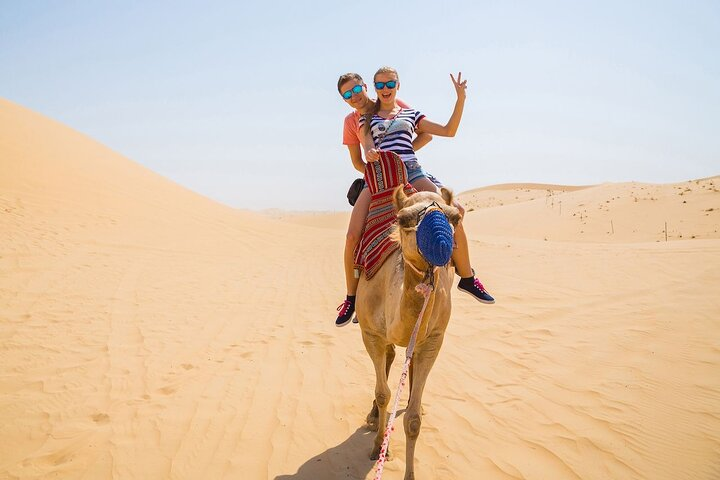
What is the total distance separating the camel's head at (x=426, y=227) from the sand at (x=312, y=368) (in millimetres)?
2358

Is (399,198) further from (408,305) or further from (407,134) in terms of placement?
(407,134)

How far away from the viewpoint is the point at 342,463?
398 cm

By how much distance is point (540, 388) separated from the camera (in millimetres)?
5219

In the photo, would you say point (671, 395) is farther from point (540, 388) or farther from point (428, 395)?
point (428, 395)

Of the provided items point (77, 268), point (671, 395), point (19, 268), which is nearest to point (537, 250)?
point (671, 395)

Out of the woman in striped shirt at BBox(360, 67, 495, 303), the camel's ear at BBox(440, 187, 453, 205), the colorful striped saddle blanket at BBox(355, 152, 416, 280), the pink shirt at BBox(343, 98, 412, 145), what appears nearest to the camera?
the camel's ear at BBox(440, 187, 453, 205)

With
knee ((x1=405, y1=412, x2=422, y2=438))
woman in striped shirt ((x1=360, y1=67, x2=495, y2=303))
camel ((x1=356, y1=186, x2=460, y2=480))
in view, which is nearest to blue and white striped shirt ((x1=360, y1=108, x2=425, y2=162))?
woman in striped shirt ((x1=360, y1=67, x2=495, y2=303))

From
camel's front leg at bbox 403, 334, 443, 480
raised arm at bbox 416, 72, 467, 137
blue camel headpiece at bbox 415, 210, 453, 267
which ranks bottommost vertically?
camel's front leg at bbox 403, 334, 443, 480

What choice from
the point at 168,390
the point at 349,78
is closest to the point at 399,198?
the point at 349,78

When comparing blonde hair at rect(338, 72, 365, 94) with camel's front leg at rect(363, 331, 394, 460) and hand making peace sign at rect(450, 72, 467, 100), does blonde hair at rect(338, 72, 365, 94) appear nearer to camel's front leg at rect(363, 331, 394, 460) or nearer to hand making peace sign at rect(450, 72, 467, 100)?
hand making peace sign at rect(450, 72, 467, 100)

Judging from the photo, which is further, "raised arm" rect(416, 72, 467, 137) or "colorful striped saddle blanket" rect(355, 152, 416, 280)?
"raised arm" rect(416, 72, 467, 137)

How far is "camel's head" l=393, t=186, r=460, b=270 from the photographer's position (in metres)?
2.30

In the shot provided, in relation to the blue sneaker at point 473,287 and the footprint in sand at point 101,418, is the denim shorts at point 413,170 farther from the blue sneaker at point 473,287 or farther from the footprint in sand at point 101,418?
the footprint in sand at point 101,418

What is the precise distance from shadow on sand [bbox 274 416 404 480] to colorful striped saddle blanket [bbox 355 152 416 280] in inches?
68.5
